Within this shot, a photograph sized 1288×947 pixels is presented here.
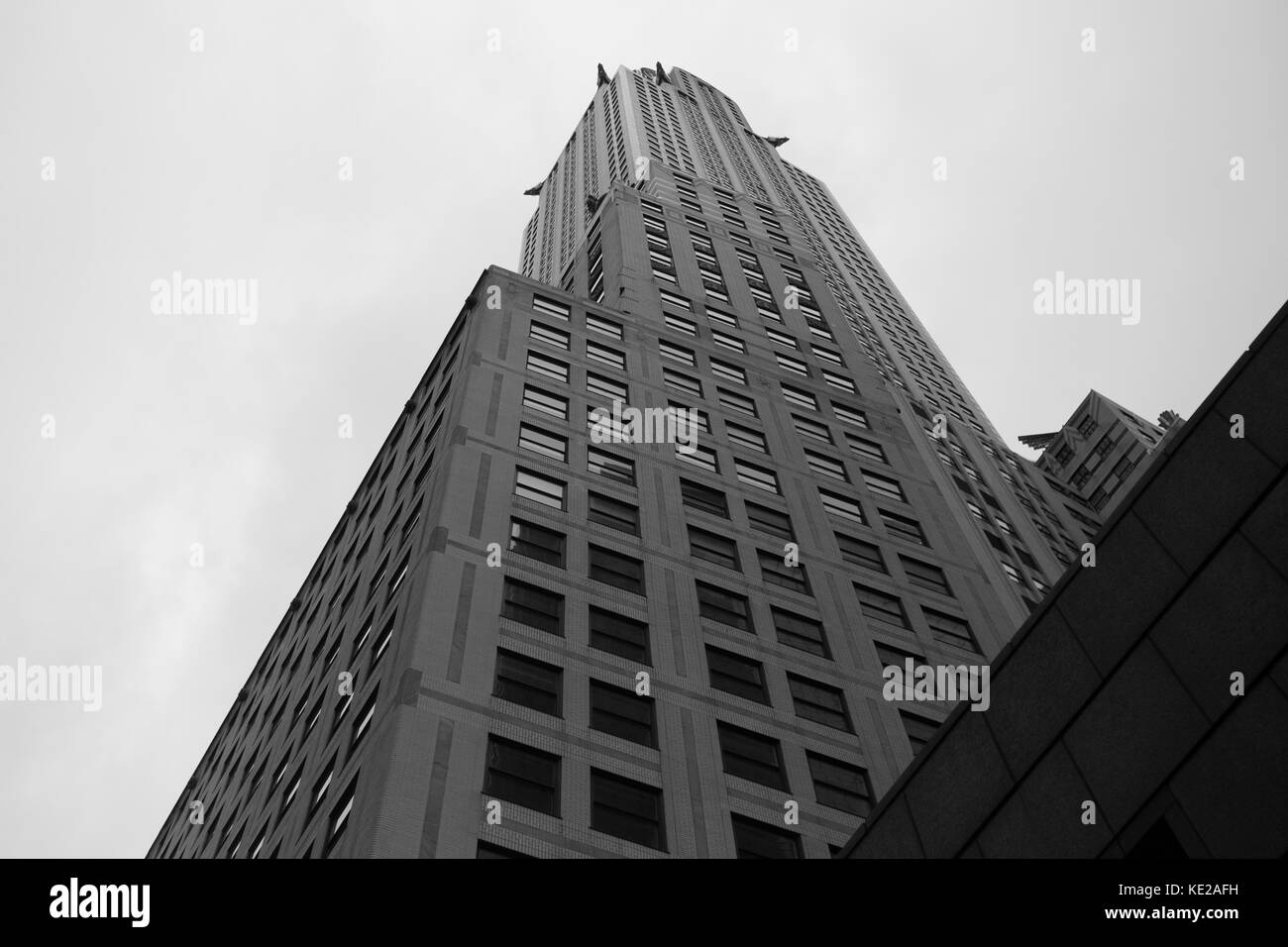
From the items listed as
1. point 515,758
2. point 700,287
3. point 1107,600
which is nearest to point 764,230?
point 700,287

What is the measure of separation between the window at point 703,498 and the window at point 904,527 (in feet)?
23.1

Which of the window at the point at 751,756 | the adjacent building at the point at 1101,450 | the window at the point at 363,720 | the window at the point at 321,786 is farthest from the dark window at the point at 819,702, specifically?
the adjacent building at the point at 1101,450

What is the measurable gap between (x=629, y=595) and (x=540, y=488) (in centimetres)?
534

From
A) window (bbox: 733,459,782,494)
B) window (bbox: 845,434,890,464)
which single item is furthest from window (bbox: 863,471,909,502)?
window (bbox: 733,459,782,494)

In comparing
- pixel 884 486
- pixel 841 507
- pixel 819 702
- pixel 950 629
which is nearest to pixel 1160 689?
pixel 819 702

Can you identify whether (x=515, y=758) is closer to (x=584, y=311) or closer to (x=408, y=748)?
(x=408, y=748)

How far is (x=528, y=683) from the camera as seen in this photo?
3061cm

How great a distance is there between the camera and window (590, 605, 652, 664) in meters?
33.2

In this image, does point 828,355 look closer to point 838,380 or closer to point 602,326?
point 838,380

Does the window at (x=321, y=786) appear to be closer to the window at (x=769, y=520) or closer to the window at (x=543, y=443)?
the window at (x=543, y=443)

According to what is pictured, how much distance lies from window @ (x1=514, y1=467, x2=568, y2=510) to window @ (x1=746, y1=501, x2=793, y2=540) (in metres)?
6.93
